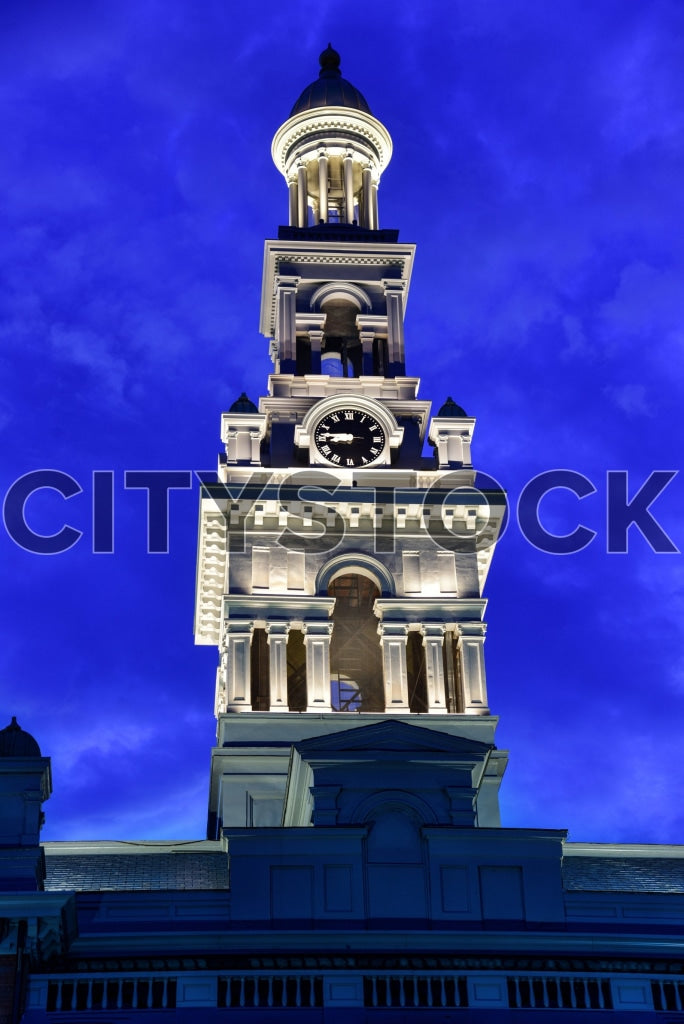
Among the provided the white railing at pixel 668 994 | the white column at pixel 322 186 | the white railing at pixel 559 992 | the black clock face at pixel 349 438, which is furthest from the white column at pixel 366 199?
the white railing at pixel 668 994

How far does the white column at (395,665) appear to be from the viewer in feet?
232

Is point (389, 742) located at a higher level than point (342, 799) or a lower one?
higher

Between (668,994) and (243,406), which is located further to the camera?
(243,406)

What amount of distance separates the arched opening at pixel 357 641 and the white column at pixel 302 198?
707 inches

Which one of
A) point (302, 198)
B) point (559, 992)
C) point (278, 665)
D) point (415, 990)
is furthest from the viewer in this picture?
point (302, 198)

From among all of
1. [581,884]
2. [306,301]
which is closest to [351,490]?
[306,301]

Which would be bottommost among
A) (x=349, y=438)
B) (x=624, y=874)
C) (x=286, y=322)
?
(x=624, y=874)

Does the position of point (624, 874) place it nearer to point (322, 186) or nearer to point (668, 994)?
point (668, 994)

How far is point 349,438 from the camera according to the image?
7769 centimetres

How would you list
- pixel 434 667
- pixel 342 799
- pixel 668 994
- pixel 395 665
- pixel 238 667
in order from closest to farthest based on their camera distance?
pixel 668 994 → pixel 342 799 → pixel 238 667 → pixel 395 665 → pixel 434 667

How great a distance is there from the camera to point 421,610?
73.2 m

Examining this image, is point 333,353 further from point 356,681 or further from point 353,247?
point 356,681

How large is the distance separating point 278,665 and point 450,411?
45.5 ft

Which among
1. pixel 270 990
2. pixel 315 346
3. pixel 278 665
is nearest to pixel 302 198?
pixel 315 346
